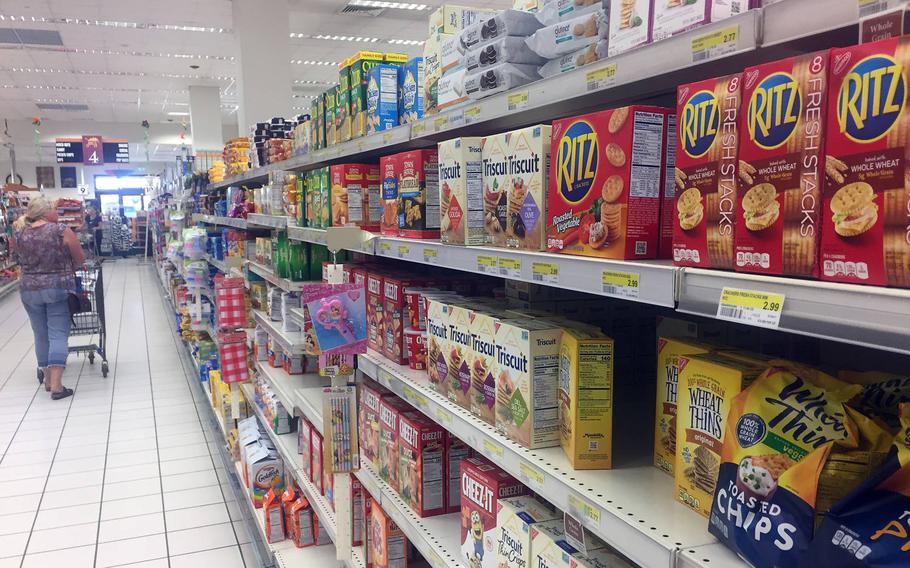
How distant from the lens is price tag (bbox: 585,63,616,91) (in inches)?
44.6

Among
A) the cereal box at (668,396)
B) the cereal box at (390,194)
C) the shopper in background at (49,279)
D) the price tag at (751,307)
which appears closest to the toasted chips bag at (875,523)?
the price tag at (751,307)

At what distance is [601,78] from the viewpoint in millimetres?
1159

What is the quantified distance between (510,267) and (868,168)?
79 centimetres

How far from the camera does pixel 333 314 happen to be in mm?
1909

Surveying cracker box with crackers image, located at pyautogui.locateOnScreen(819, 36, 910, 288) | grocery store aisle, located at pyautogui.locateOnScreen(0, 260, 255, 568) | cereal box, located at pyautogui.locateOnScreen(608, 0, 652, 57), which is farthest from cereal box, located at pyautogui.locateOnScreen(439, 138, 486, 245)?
grocery store aisle, located at pyautogui.locateOnScreen(0, 260, 255, 568)

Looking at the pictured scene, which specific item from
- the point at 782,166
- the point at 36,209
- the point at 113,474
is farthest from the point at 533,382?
the point at 36,209

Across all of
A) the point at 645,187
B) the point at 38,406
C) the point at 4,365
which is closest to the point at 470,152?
the point at 645,187

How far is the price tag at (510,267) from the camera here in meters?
1.41

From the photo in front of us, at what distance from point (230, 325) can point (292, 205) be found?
1.62 metres

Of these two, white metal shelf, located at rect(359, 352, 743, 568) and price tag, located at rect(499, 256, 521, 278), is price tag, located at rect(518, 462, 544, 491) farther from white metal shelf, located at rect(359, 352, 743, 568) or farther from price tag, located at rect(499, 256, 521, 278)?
price tag, located at rect(499, 256, 521, 278)

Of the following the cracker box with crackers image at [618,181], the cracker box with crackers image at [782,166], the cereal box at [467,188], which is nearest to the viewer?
the cracker box with crackers image at [782,166]

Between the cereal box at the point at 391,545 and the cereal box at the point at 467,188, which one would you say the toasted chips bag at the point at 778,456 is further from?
the cereal box at the point at 391,545

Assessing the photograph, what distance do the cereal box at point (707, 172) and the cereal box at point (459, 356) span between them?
2.51 feet

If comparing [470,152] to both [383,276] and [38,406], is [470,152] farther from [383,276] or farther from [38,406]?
[38,406]
